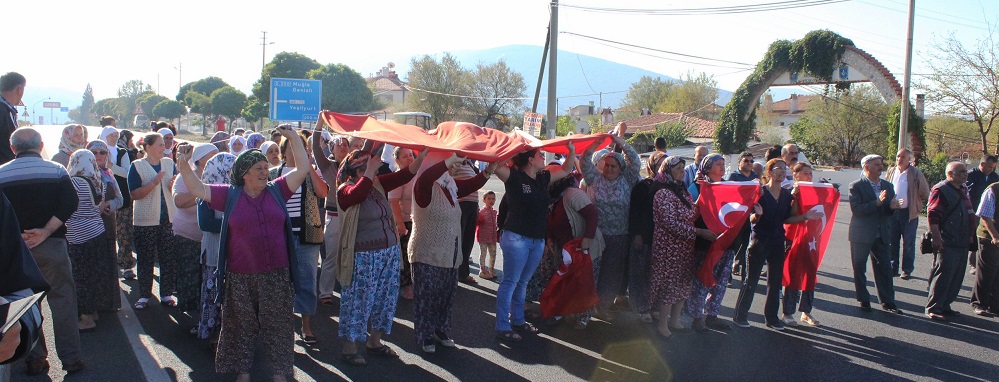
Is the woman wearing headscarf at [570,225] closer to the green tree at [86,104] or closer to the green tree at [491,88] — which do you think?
the green tree at [491,88]

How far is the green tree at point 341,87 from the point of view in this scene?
53.5 metres

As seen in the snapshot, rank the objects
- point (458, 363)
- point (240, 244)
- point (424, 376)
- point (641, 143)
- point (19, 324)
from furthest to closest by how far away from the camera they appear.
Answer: point (641, 143) → point (458, 363) → point (424, 376) → point (240, 244) → point (19, 324)

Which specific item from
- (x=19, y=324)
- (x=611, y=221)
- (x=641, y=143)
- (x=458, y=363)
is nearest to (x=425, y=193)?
(x=458, y=363)

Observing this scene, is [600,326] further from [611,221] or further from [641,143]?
[641,143]

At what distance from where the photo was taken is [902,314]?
7.80m

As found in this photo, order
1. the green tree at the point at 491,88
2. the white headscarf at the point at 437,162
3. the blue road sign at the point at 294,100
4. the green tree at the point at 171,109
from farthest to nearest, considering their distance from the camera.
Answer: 1. the green tree at the point at 171,109
2. the green tree at the point at 491,88
3. the blue road sign at the point at 294,100
4. the white headscarf at the point at 437,162

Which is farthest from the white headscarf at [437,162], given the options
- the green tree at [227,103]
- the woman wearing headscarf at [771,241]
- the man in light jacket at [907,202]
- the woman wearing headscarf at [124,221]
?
the green tree at [227,103]

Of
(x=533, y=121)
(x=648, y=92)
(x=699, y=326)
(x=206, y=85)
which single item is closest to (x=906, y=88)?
(x=533, y=121)

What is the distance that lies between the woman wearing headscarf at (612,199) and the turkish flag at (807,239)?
1.64 m

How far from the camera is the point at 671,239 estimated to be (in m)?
6.85

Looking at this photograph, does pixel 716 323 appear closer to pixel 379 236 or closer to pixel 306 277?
pixel 379 236

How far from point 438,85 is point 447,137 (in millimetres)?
51672

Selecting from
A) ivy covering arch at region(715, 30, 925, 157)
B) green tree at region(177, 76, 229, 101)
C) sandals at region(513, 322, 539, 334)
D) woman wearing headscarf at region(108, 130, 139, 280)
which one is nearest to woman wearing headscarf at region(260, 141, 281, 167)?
woman wearing headscarf at region(108, 130, 139, 280)

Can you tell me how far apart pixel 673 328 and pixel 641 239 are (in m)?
0.91
